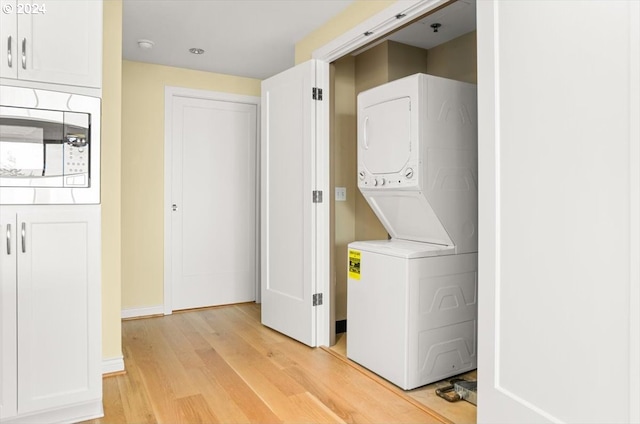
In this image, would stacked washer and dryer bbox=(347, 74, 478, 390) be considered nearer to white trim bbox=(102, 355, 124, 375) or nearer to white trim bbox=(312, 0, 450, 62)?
white trim bbox=(312, 0, 450, 62)

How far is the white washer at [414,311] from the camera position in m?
2.40

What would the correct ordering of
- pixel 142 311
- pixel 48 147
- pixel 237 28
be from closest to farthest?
pixel 48 147 < pixel 237 28 < pixel 142 311

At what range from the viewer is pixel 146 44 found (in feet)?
11.6

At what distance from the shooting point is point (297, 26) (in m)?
3.22

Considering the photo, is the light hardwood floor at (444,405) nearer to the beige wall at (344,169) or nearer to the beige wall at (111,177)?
the beige wall at (344,169)

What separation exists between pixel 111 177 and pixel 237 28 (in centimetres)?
146

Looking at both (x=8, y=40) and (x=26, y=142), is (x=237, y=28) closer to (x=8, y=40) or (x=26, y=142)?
(x=8, y=40)

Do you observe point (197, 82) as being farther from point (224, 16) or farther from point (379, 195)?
point (379, 195)

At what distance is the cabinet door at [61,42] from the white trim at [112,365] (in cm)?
161

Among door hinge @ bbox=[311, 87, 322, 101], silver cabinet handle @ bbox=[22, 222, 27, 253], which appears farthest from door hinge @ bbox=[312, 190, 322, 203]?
silver cabinet handle @ bbox=[22, 222, 27, 253]

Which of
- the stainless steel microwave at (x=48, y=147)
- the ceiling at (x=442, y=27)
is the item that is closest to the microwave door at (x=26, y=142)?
the stainless steel microwave at (x=48, y=147)
